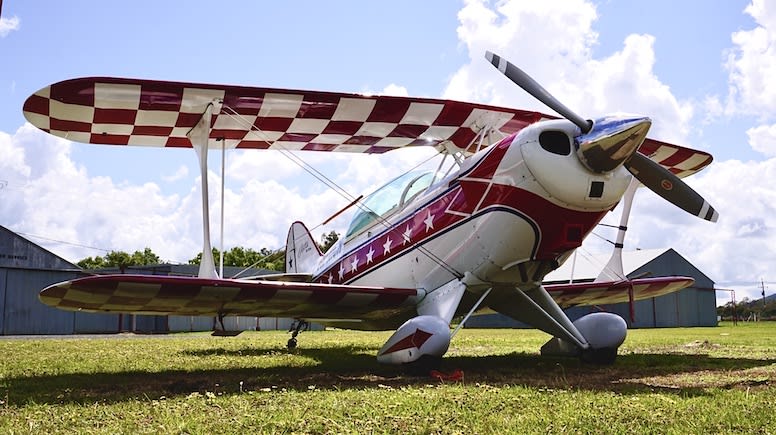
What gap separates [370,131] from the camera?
29.1 feet

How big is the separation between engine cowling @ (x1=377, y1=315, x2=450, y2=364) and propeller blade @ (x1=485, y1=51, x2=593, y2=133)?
2.45 metres

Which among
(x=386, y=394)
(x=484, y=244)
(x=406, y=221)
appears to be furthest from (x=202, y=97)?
(x=386, y=394)

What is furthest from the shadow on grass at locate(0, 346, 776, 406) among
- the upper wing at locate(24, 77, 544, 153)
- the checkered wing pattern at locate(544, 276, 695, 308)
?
the upper wing at locate(24, 77, 544, 153)

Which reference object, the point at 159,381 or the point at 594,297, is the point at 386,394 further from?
the point at 594,297

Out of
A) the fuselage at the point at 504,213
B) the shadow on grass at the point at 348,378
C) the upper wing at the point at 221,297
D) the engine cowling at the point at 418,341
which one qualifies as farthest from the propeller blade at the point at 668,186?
the upper wing at the point at 221,297

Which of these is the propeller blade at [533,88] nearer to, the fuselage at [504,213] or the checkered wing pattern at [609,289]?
the fuselage at [504,213]

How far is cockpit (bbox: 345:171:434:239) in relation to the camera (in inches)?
344

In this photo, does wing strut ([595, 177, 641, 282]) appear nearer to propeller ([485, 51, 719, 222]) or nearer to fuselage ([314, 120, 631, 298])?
propeller ([485, 51, 719, 222])

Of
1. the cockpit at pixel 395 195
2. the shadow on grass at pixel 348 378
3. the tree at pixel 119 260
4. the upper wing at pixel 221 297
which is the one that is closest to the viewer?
the shadow on grass at pixel 348 378

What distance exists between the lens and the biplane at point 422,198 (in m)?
6.59

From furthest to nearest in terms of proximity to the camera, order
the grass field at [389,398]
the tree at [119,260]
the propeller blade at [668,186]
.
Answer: the tree at [119,260] < the propeller blade at [668,186] < the grass field at [389,398]

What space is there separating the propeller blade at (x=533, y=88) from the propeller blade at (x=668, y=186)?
1162 mm

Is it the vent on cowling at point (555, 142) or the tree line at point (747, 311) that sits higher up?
the vent on cowling at point (555, 142)

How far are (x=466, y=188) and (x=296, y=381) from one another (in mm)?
2817
